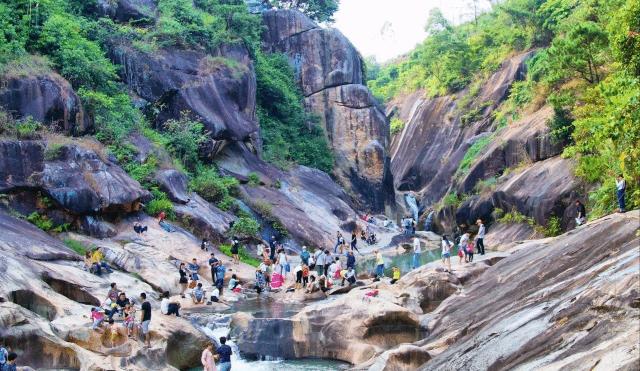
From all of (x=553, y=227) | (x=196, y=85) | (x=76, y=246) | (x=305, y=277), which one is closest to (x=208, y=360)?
(x=305, y=277)

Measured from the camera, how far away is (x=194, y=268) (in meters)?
24.2

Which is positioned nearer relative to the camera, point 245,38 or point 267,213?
point 267,213

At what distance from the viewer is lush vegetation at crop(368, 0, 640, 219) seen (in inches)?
667

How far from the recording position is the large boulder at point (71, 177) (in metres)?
24.1

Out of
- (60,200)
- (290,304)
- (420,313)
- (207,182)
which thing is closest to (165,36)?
(207,182)

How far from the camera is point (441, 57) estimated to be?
61.6 m

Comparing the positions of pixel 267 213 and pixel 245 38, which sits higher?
pixel 245 38

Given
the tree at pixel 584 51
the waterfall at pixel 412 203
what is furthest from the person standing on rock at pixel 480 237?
the waterfall at pixel 412 203

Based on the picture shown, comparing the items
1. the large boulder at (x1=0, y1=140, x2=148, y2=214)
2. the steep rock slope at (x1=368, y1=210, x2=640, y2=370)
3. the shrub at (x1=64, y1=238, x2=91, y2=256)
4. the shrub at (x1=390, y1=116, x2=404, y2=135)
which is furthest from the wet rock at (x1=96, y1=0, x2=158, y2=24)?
the shrub at (x1=390, y1=116, x2=404, y2=135)

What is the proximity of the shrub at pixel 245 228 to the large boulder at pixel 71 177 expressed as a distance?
472 centimetres

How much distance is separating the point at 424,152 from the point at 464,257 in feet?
127

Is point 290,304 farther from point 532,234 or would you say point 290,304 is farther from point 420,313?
point 532,234

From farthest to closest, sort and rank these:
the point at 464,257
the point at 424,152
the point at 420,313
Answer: the point at 424,152
the point at 464,257
the point at 420,313

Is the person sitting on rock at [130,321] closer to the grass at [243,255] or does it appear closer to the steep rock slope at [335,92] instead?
the grass at [243,255]
